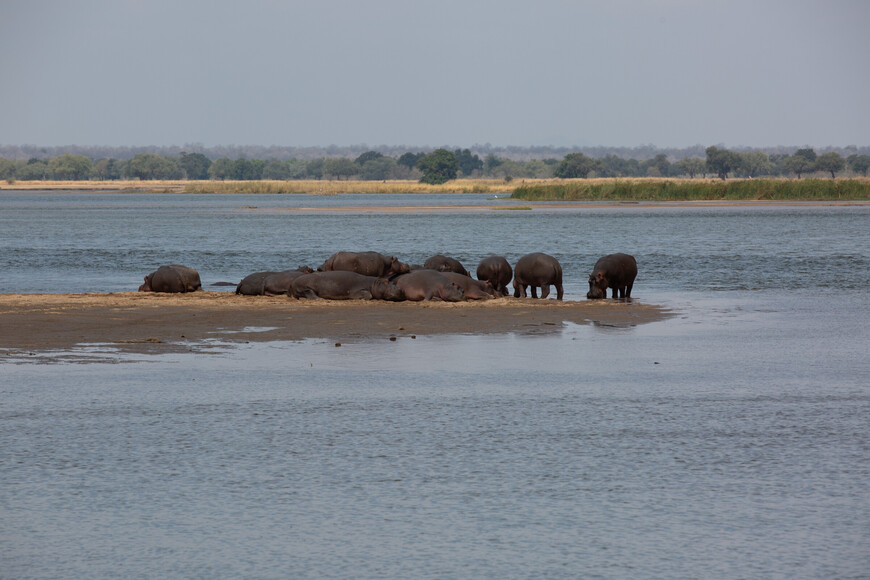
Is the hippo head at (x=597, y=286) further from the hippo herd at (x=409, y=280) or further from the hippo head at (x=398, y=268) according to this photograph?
the hippo head at (x=398, y=268)

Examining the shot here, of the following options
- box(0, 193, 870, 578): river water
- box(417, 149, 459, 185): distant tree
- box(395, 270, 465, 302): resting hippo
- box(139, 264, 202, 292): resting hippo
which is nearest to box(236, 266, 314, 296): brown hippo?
box(139, 264, 202, 292): resting hippo

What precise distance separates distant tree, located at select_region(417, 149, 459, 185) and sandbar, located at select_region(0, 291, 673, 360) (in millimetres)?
175064

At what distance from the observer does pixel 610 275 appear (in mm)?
21500

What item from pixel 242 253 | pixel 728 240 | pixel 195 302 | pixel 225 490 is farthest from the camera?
pixel 728 240

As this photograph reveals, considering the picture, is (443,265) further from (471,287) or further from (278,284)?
(278,284)

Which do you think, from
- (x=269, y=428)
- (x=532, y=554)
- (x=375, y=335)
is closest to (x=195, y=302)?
(x=375, y=335)

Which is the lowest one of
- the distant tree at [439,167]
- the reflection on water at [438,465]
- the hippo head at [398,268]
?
the reflection on water at [438,465]

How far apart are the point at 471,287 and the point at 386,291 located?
1555 mm

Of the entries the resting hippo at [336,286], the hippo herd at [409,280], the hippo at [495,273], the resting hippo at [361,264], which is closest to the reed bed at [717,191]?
the hippo at [495,273]

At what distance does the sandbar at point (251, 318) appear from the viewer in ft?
51.8

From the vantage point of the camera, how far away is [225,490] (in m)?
7.46

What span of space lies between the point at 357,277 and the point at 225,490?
1395 centimetres

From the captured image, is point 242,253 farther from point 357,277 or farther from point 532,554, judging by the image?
point 532,554

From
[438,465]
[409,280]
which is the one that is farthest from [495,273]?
[438,465]
